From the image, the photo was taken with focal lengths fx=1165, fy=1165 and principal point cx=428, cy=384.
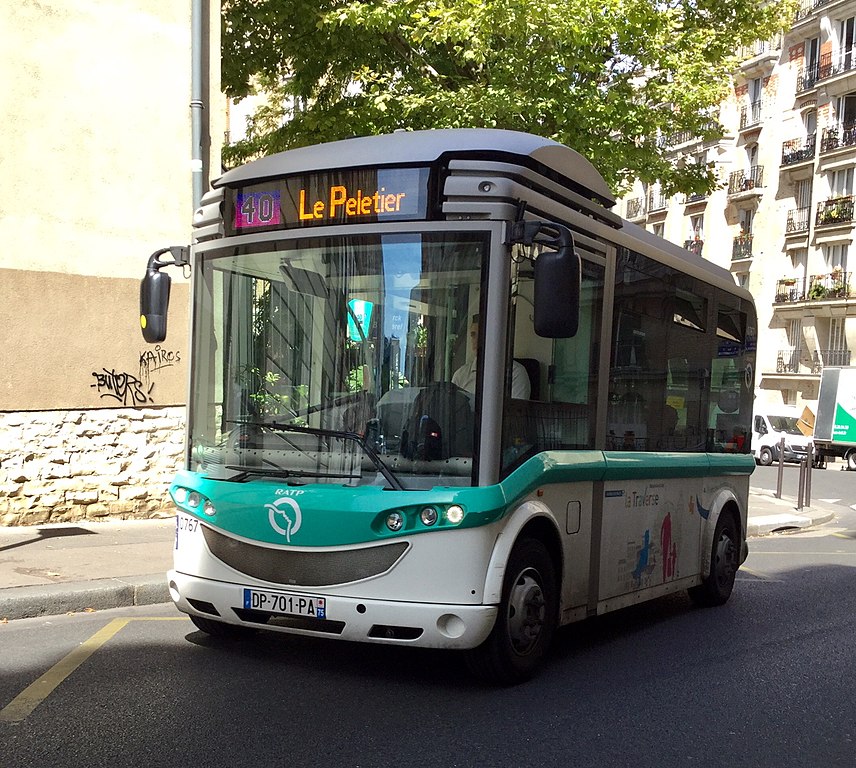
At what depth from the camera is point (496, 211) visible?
580 centimetres

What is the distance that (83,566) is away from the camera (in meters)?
9.17

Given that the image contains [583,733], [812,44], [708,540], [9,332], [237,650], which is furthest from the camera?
[812,44]

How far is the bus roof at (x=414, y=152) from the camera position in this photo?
236 inches

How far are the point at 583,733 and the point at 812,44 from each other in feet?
182

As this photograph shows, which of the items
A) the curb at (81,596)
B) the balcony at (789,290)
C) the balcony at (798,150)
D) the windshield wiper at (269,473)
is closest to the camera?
the windshield wiper at (269,473)

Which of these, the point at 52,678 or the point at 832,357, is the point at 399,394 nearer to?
the point at 52,678

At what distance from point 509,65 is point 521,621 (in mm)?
10464

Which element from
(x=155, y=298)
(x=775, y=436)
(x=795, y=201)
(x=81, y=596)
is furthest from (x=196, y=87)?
(x=795, y=201)

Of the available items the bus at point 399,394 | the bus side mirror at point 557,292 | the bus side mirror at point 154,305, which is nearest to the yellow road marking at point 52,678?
the bus at point 399,394

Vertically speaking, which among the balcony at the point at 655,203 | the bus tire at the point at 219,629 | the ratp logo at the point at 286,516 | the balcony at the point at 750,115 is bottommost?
the bus tire at the point at 219,629

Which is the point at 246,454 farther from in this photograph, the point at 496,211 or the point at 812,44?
the point at 812,44

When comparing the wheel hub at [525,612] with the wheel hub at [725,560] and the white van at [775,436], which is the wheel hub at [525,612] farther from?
the white van at [775,436]

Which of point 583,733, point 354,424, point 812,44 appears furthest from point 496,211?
point 812,44

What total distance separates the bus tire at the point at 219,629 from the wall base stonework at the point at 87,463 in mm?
5224
